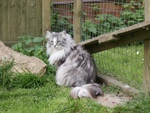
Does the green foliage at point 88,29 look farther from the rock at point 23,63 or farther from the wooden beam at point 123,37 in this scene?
the rock at point 23,63

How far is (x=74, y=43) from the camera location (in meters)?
6.17

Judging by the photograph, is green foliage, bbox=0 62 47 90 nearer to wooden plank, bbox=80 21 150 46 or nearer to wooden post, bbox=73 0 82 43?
wooden plank, bbox=80 21 150 46

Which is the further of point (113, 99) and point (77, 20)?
point (77, 20)

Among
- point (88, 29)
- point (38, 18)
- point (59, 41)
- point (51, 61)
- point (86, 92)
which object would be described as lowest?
point (86, 92)

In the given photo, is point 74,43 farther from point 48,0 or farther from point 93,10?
point 48,0

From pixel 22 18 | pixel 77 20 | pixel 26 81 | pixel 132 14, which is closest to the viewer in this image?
pixel 26 81

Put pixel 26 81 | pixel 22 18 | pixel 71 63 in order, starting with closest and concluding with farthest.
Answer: pixel 26 81, pixel 71 63, pixel 22 18

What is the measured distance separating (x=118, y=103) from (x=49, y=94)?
1.04m

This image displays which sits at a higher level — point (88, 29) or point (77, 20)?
point (77, 20)

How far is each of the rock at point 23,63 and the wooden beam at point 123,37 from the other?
0.88m

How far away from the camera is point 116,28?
5859 millimetres

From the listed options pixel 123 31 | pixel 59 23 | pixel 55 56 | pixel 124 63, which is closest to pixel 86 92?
pixel 123 31

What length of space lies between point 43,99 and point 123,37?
1.45 m

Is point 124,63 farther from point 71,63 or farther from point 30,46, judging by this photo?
point 30,46
